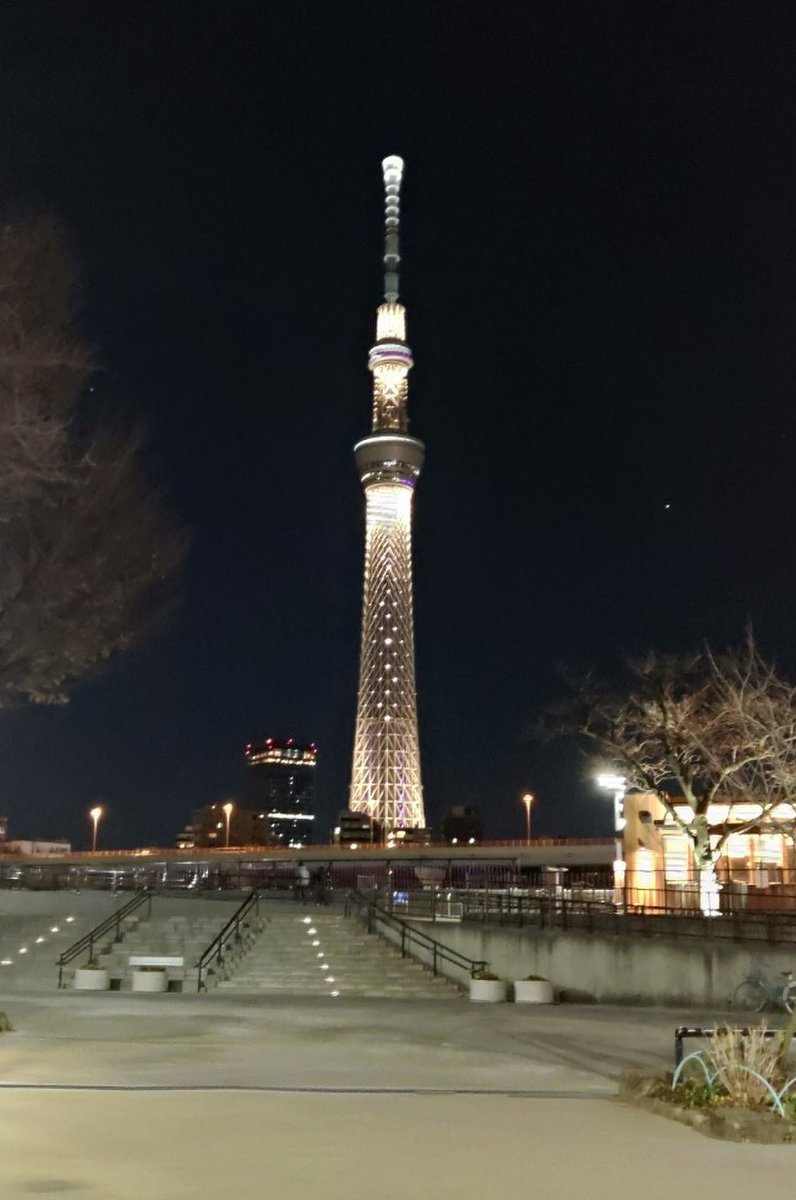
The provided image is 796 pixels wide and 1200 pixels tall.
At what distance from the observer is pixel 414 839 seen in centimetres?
10362

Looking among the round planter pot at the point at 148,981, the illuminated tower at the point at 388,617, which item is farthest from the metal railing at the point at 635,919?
the illuminated tower at the point at 388,617

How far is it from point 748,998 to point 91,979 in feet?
42.3

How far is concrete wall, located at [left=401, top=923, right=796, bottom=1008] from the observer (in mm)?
19594

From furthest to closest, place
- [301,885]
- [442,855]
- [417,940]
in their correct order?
[442,855] < [301,885] < [417,940]

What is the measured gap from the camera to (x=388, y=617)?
4938 inches

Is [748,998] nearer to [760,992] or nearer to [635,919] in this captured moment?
[760,992]

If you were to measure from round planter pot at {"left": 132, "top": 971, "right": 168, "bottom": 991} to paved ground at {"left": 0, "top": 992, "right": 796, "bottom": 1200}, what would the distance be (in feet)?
19.5

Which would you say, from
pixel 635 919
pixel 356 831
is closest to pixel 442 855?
pixel 356 831

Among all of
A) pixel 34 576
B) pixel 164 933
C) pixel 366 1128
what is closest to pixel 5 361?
pixel 34 576

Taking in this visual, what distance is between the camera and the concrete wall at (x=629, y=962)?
1959 cm

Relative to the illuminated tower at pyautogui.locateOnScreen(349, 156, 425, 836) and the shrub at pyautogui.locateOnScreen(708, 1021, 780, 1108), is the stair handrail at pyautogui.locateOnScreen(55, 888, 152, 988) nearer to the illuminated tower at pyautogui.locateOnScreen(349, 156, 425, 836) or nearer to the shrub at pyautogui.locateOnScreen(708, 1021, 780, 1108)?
the shrub at pyautogui.locateOnScreen(708, 1021, 780, 1108)

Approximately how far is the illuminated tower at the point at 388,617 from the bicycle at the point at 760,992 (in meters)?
98.5

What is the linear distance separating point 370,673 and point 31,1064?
113m

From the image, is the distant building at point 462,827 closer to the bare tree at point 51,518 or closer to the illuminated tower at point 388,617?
the illuminated tower at point 388,617
